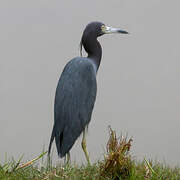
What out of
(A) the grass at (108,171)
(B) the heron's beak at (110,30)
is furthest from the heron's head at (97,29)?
(A) the grass at (108,171)

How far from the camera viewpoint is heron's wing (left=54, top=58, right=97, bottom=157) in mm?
3900

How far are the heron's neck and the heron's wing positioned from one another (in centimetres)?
30

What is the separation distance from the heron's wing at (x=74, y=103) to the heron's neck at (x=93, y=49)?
0.97ft

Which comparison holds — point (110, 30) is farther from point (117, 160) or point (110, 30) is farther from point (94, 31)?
point (117, 160)

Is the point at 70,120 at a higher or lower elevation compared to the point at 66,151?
higher

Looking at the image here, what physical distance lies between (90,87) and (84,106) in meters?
0.26

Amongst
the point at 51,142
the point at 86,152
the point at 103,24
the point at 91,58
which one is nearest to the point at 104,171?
the point at 86,152

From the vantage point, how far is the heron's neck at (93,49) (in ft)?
14.1

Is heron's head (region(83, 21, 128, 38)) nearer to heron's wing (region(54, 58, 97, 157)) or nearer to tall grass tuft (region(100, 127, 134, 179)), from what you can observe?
heron's wing (region(54, 58, 97, 157))

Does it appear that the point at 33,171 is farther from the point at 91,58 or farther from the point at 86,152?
the point at 91,58

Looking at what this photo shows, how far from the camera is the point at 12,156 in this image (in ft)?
8.92

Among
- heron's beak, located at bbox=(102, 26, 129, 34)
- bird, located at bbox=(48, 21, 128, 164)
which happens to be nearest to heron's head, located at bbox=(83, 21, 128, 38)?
heron's beak, located at bbox=(102, 26, 129, 34)

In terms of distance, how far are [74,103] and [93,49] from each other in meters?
0.86

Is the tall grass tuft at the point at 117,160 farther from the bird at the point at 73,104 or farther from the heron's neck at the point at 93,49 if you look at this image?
the heron's neck at the point at 93,49
